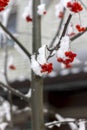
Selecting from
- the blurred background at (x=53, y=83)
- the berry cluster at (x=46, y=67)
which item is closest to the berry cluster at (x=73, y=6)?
the berry cluster at (x=46, y=67)

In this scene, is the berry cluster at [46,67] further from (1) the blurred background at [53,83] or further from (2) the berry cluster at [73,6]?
(1) the blurred background at [53,83]

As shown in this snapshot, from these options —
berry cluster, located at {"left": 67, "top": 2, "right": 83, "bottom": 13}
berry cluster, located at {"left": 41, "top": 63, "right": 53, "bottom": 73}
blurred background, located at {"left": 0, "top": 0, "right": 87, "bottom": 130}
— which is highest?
blurred background, located at {"left": 0, "top": 0, "right": 87, "bottom": 130}

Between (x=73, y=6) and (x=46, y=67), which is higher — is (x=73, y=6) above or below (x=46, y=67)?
above

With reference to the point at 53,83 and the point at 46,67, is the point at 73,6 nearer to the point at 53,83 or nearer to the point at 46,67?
the point at 46,67

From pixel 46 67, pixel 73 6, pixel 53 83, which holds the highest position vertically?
pixel 53 83

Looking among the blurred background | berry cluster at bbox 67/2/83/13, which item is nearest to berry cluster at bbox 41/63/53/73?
berry cluster at bbox 67/2/83/13

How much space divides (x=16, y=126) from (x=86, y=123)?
14.3ft

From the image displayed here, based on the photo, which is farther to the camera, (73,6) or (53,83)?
(53,83)

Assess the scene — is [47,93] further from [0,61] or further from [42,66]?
[42,66]

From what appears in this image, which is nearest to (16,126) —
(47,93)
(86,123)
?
(47,93)

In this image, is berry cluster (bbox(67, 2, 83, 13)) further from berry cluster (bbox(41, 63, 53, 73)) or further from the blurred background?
the blurred background

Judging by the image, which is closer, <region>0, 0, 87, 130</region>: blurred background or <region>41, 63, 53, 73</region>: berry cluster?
<region>41, 63, 53, 73</region>: berry cluster

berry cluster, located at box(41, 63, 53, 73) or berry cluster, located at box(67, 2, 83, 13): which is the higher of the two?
berry cluster, located at box(67, 2, 83, 13)

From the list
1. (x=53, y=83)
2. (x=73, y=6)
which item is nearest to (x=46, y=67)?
(x=73, y=6)
